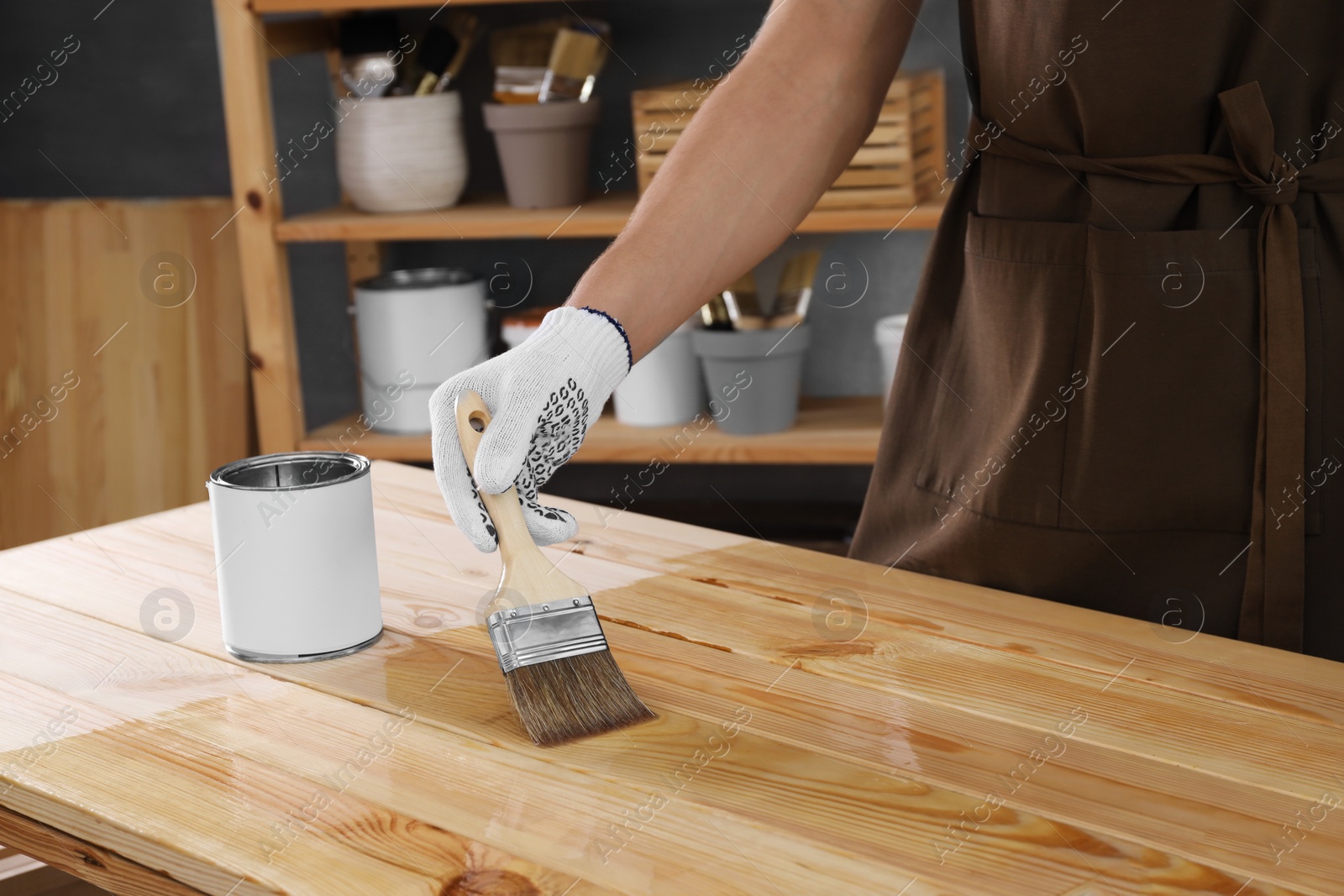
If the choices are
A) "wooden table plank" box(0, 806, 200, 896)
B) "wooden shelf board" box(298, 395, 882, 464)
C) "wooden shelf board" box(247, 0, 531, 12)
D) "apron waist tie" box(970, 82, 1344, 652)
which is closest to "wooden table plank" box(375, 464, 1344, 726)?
Result: "apron waist tie" box(970, 82, 1344, 652)

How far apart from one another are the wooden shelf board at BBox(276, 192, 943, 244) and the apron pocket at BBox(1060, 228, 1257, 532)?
3.53 ft

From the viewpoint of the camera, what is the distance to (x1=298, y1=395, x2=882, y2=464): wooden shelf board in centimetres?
217

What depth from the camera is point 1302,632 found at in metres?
0.98

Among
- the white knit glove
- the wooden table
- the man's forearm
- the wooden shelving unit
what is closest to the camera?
the wooden table

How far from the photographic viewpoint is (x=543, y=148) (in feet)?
7.13

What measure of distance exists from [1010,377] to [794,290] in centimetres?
110

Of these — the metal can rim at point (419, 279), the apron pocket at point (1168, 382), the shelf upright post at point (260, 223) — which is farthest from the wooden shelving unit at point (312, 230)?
the apron pocket at point (1168, 382)

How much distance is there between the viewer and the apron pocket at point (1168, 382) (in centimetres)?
97

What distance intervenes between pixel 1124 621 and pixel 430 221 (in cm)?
156

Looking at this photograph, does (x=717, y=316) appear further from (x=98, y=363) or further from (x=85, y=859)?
(x=85, y=859)

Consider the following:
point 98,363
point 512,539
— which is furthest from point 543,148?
point 512,539

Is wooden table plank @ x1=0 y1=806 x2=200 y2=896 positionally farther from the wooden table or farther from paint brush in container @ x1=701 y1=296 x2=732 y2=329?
paint brush in container @ x1=701 y1=296 x2=732 y2=329

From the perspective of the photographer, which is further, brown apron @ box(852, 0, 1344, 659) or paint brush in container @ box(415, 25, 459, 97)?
paint brush in container @ box(415, 25, 459, 97)

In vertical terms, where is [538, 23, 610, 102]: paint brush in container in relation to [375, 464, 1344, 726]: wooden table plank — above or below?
above
